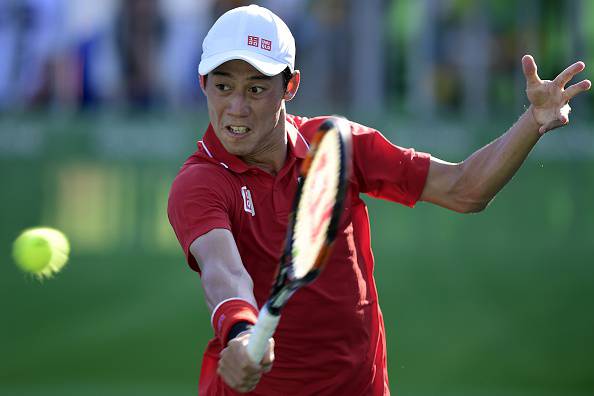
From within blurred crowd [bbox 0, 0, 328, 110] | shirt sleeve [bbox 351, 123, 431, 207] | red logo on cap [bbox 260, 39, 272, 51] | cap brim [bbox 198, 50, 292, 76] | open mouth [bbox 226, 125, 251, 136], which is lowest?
shirt sleeve [bbox 351, 123, 431, 207]

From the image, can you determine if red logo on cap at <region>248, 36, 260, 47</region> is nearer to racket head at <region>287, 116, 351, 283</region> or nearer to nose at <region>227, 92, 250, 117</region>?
nose at <region>227, 92, 250, 117</region>

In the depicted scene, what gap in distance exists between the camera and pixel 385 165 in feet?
13.2

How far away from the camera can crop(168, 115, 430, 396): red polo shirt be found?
3682mm

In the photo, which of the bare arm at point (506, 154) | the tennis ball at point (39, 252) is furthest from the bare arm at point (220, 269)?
the tennis ball at point (39, 252)

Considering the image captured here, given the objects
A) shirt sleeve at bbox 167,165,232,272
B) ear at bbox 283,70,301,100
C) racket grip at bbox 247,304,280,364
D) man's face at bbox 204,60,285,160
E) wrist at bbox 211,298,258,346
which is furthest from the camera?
ear at bbox 283,70,301,100

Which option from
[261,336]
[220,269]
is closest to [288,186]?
[220,269]

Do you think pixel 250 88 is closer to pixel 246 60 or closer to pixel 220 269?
pixel 246 60

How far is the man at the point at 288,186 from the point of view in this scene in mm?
3621

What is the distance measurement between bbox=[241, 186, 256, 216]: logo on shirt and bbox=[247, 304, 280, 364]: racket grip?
0.91 m

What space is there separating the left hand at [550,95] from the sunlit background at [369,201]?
4.50 meters

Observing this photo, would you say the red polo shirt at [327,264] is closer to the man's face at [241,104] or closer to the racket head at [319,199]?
the man's face at [241,104]

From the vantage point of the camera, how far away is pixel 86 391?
26.6ft

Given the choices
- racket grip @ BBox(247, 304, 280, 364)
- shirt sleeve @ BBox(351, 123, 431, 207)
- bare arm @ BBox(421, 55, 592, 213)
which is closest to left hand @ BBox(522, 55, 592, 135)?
bare arm @ BBox(421, 55, 592, 213)

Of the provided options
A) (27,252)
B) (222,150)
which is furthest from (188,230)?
(27,252)
